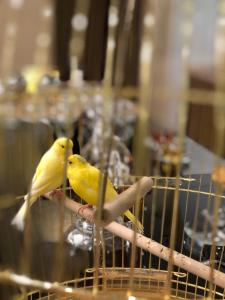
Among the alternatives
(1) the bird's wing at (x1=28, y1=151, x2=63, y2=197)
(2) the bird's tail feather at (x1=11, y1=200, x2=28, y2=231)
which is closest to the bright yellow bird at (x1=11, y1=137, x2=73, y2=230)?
(1) the bird's wing at (x1=28, y1=151, x2=63, y2=197)

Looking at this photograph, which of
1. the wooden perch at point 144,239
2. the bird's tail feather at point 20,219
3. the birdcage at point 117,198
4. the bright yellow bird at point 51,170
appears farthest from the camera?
the bird's tail feather at point 20,219

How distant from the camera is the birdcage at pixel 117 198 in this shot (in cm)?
53

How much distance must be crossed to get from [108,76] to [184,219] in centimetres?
61

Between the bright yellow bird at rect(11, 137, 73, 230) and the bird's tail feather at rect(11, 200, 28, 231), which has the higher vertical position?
the bright yellow bird at rect(11, 137, 73, 230)

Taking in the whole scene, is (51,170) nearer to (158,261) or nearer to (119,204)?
(119,204)

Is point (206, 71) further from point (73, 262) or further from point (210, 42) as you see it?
point (73, 262)

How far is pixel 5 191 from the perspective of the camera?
3.03ft

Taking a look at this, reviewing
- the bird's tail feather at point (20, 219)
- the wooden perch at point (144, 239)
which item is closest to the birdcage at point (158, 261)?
the wooden perch at point (144, 239)

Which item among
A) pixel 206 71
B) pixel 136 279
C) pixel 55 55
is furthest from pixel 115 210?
pixel 206 71

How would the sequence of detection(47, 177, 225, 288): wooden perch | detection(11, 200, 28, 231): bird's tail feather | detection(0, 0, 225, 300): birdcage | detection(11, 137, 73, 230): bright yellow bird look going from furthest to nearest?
detection(11, 200, 28, 231): bird's tail feather → detection(11, 137, 73, 230): bright yellow bird → detection(47, 177, 225, 288): wooden perch → detection(0, 0, 225, 300): birdcage

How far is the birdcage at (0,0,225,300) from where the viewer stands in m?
0.53

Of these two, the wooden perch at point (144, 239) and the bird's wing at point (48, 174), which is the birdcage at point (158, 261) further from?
the bird's wing at point (48, 174)

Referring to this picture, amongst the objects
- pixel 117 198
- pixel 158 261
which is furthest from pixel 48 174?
pixel 158 261

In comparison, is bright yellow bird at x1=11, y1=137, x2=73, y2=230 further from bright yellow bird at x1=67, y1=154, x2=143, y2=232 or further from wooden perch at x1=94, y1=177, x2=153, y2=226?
wooden perch at x1=94, y1=177, x2=153, y2=226
